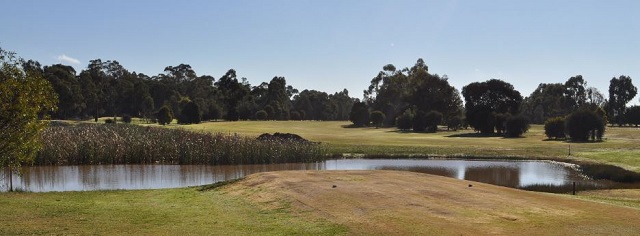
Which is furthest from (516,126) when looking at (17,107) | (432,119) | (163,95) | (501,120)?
(163,95)

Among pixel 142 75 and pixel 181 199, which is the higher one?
pixel 142 75

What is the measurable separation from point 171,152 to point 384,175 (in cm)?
2042

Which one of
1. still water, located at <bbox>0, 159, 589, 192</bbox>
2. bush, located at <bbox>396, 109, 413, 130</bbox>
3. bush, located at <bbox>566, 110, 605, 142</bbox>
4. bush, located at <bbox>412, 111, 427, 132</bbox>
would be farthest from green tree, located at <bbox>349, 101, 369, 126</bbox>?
still water, located at <bbox>0, 159, 589, 192</bbox>

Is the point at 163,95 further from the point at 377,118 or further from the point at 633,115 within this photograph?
the point at 633,115

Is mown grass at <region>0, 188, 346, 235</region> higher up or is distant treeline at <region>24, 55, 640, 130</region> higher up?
distant treeline at <region>24, 55, 640, 130</region>

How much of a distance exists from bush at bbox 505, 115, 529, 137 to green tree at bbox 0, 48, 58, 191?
252ft

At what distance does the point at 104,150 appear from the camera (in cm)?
3734

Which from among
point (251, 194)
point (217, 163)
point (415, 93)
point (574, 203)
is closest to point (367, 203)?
point (251, 194)

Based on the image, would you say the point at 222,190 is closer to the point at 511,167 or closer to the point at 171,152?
the point at 171,152

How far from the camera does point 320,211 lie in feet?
53.1

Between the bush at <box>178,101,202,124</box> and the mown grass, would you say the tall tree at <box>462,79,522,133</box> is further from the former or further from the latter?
the mown grass

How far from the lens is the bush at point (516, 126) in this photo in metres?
83.8

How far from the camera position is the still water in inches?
1103

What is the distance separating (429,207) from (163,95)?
138529mm
